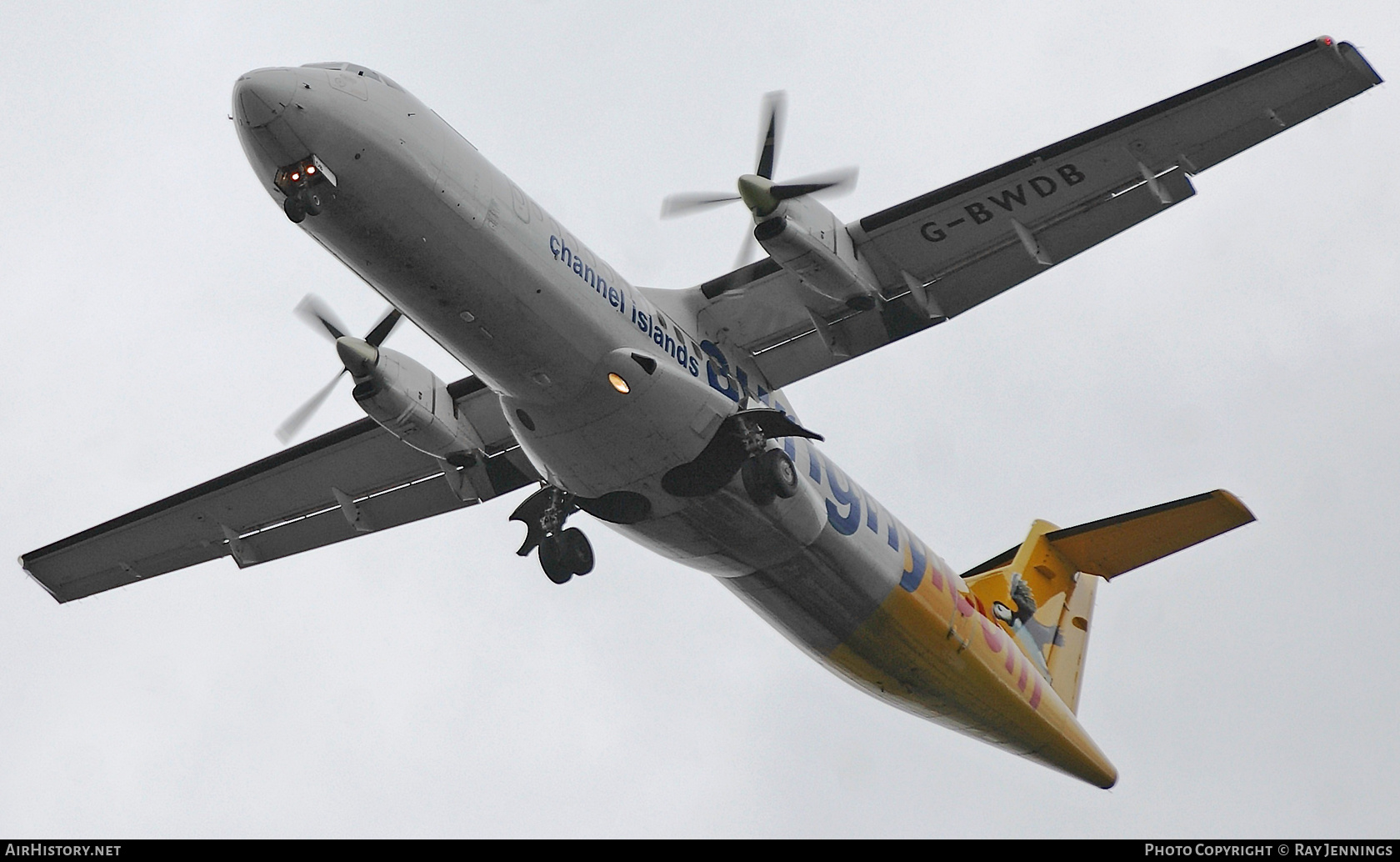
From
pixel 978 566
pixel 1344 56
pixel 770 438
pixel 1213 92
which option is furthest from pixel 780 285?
pixel 978 566

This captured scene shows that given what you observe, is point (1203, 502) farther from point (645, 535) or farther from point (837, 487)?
point (645, 535)

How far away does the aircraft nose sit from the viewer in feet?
41.3

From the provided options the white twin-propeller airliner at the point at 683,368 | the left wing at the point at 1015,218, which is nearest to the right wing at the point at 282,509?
the white twin-propeller airliner at the point at 683,368

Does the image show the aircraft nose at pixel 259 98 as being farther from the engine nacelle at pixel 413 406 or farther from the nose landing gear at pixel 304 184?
the engine nacelle at pixel 413 406

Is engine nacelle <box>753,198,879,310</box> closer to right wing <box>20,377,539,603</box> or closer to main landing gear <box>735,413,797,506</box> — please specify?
main landing gear <box>735,413,797,506</box>

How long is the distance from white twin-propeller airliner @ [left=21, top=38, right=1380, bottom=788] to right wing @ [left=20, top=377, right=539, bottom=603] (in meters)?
0.04

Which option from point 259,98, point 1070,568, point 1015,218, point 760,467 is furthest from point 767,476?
point 1070,568

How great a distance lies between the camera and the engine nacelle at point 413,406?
16.2m

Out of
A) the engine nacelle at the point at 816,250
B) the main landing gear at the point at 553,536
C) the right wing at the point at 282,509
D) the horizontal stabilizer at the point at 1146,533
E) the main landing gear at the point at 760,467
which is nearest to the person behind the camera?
the engine nacelle at the point at 816,250

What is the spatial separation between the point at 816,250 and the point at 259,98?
581cm

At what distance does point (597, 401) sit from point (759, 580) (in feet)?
11.6

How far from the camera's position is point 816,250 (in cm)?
1513

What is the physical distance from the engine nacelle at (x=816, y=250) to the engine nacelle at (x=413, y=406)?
455 centimetres

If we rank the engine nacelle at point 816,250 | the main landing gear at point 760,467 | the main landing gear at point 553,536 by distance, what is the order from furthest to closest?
the main landing gear at point 553,536
the main landing gear at point 760,467
the engine nacelle at point 816,250
